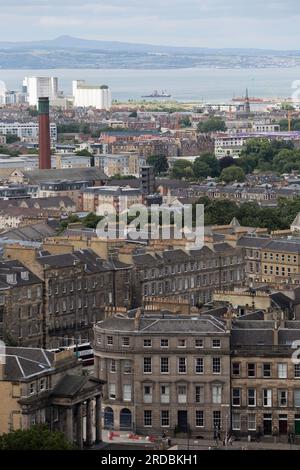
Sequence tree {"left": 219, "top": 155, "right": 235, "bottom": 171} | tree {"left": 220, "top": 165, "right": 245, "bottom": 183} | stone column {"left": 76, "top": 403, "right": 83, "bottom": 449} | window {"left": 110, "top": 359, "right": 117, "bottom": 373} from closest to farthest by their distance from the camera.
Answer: stone column {"left": 76, "top": 403, "right": 83, "bottom": 449}, window {"left": 110, "top": 359, "right": 117, "bottom": 373}, tree {"left": 220, "top": 165, "right": 245, "bottom": 183}, tree {"left": 219, "top": 155, "right": 235, "bottom": 171}

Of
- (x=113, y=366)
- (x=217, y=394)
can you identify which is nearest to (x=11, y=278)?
(x=113, y=366)

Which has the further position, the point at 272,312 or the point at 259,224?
the point at 259,224

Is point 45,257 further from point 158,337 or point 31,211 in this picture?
point 31,211

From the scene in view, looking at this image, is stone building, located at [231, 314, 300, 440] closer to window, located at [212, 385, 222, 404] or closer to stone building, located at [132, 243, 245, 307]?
window, located at [212, 385, 222, 404]

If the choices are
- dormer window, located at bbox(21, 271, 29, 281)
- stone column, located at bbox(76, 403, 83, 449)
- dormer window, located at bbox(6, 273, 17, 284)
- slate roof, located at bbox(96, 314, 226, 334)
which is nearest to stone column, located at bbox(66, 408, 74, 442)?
stone column, located at bbox(76, 403, 83, 449)

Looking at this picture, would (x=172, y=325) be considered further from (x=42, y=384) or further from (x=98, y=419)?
(x=42, y=384)

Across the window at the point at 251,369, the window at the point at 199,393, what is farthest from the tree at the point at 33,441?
the window at the point at 251,369

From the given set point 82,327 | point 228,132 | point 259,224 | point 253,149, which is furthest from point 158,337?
point 228,132
